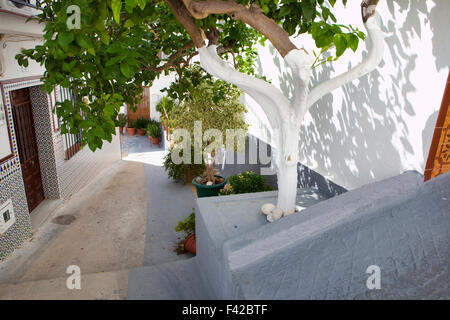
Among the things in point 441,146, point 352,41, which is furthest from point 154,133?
point 352,41

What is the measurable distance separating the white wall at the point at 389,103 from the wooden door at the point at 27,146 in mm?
5099

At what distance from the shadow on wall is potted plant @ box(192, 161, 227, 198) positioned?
2.62 meters

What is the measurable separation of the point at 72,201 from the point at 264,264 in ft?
19.7

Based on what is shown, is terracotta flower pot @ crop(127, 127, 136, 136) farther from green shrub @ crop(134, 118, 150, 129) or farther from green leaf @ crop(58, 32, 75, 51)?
green leaf @ crop(58, 32, 75, 51)

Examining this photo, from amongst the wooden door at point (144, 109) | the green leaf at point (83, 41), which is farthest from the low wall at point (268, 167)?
the wooden door at point (144, 109)

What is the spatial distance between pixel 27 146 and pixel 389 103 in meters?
6.10

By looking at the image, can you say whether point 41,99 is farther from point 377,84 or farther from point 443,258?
point 443,258

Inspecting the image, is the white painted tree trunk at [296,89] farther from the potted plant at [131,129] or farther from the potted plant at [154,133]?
the potted plant at [131,129]

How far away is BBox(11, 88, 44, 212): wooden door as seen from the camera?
6.06 metres

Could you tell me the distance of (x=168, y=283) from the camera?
14.1 ft

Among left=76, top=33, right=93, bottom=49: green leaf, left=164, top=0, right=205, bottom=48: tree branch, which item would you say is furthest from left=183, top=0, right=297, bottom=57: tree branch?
left=76, top=33, right=93, bottom=49: green leaf

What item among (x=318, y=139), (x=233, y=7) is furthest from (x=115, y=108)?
(x=318, y=139)

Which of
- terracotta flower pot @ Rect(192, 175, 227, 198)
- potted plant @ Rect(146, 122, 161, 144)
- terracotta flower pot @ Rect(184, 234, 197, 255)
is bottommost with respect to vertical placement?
terracotta flower pot @ Rect(184, 234, 197, 255)

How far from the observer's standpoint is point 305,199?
15.3ft
